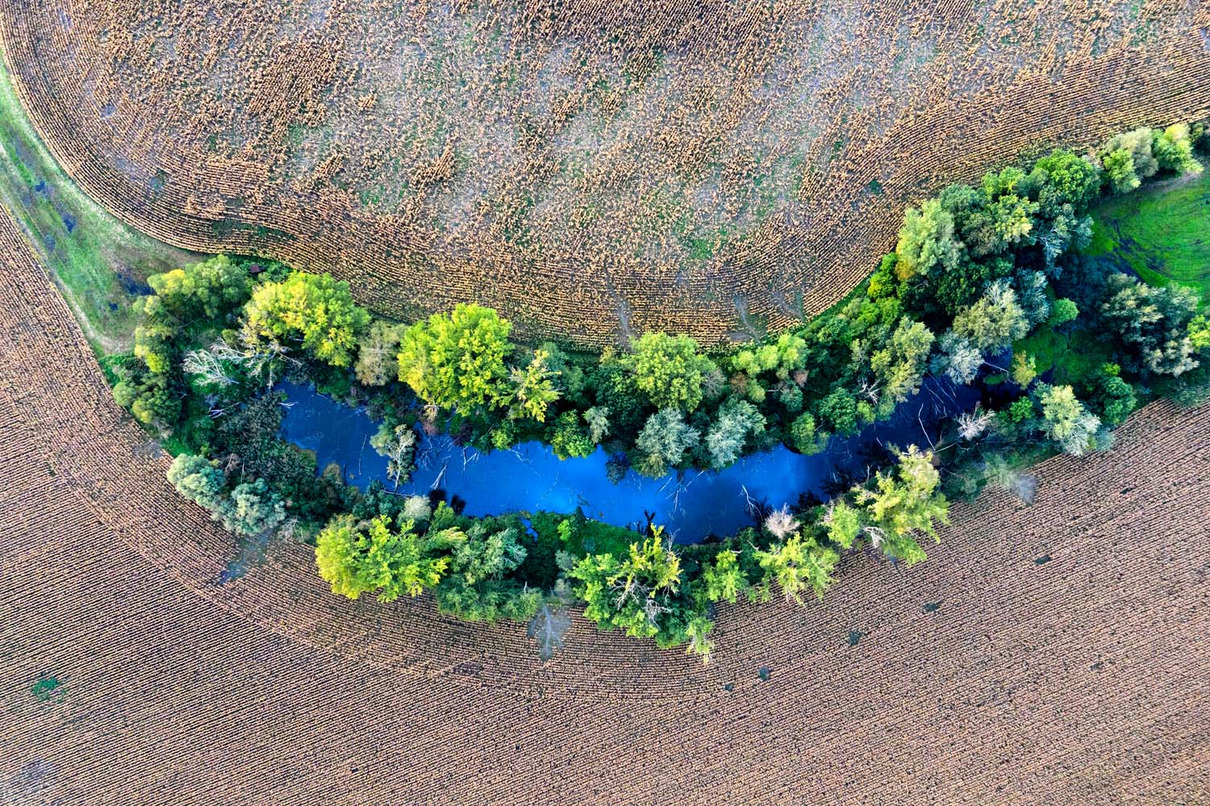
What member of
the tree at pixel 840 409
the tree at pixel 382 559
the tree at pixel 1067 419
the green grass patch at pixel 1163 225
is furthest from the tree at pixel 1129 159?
the tree at pixel 382 559

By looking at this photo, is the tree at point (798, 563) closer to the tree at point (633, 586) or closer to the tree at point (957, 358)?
the tree at point (633, 586)

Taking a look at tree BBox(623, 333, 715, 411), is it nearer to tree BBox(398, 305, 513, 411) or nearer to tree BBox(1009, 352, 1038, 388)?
tree BBox(398, 305, 513, 411)

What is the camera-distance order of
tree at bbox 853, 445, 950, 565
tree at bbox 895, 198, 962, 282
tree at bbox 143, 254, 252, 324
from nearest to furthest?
tree at bbox 853, 445, 950, 565 < tree at bbox 895, 198, 962, 282 < tree at bbox 143, 254, 252, 324

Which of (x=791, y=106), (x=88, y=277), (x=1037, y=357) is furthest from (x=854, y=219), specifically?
(x=88, y=277)

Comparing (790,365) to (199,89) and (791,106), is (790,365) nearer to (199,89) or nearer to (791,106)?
(791,106)

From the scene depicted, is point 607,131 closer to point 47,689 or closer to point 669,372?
point 669,372

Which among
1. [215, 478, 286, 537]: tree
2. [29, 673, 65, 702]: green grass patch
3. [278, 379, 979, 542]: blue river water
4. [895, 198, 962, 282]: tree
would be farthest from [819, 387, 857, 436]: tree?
[29, 673, 65, 702]: green grass patch

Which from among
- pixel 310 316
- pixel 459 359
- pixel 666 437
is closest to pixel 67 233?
pixel 310 316
